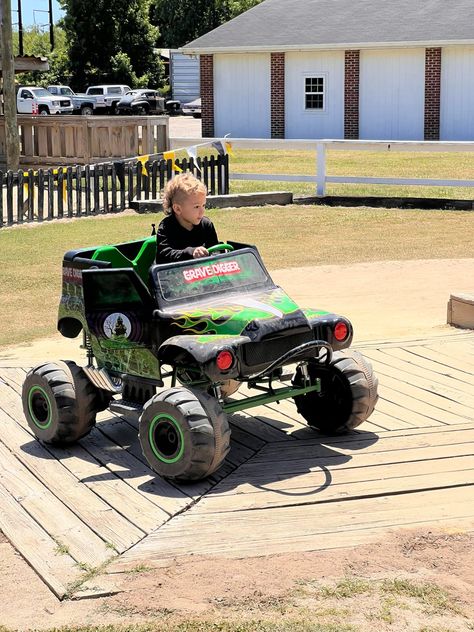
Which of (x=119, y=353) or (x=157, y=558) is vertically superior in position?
(x=119, y=353)

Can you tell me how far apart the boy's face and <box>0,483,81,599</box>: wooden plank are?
1.88 meters

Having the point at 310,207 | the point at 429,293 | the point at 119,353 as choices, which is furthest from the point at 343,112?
the point at 119,353

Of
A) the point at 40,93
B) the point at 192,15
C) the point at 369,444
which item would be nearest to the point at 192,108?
the point at 40,93

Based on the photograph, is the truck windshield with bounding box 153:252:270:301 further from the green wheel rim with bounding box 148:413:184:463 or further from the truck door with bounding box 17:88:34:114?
the truck door with bounding box 17:88:34:114

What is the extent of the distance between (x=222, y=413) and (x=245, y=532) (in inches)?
28.0

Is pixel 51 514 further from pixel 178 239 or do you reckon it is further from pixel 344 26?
pixel 344 26

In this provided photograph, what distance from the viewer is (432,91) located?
36938 mm

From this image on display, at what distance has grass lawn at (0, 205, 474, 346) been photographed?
11312 mm

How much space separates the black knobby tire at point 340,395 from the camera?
19.2 ft

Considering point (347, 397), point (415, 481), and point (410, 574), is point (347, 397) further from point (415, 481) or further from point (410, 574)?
point (410, 574)

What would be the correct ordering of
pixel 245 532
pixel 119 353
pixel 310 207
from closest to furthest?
pixel 245 532 < pixel 119 353 < pixel 310 207

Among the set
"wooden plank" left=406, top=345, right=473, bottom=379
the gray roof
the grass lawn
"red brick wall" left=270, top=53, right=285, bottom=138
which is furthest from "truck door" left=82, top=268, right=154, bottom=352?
"red brick wall" left=270, top=53, right=285, bottom=138

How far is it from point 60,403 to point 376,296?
551 centimetres

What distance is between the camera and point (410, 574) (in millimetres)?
4227
